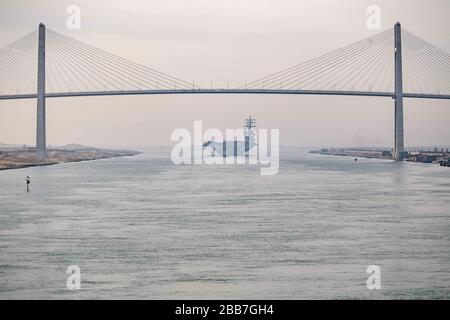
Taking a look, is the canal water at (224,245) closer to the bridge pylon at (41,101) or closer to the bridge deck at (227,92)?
the bridge pylon at (41,101)

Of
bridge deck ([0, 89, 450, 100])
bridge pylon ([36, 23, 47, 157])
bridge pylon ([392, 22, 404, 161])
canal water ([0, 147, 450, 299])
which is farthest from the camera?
bridge pylon ([392, 22, 404, 161])

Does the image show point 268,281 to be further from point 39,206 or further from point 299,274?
point 39,206

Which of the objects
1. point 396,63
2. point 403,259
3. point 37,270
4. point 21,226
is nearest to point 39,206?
point 21,226

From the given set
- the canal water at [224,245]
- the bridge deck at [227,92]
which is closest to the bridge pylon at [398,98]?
the bridge deck at [227,92]

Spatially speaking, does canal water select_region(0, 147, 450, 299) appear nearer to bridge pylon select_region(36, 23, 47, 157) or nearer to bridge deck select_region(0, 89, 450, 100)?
bridge pylon select_region(36, 23, 47, 157)

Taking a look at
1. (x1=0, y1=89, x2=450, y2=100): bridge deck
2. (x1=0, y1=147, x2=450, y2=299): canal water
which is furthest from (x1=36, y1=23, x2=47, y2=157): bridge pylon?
(x1=0, y1=147, x2=450, y2=299): canal water

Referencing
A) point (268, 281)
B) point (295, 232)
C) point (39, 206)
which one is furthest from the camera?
point (39, 206)
